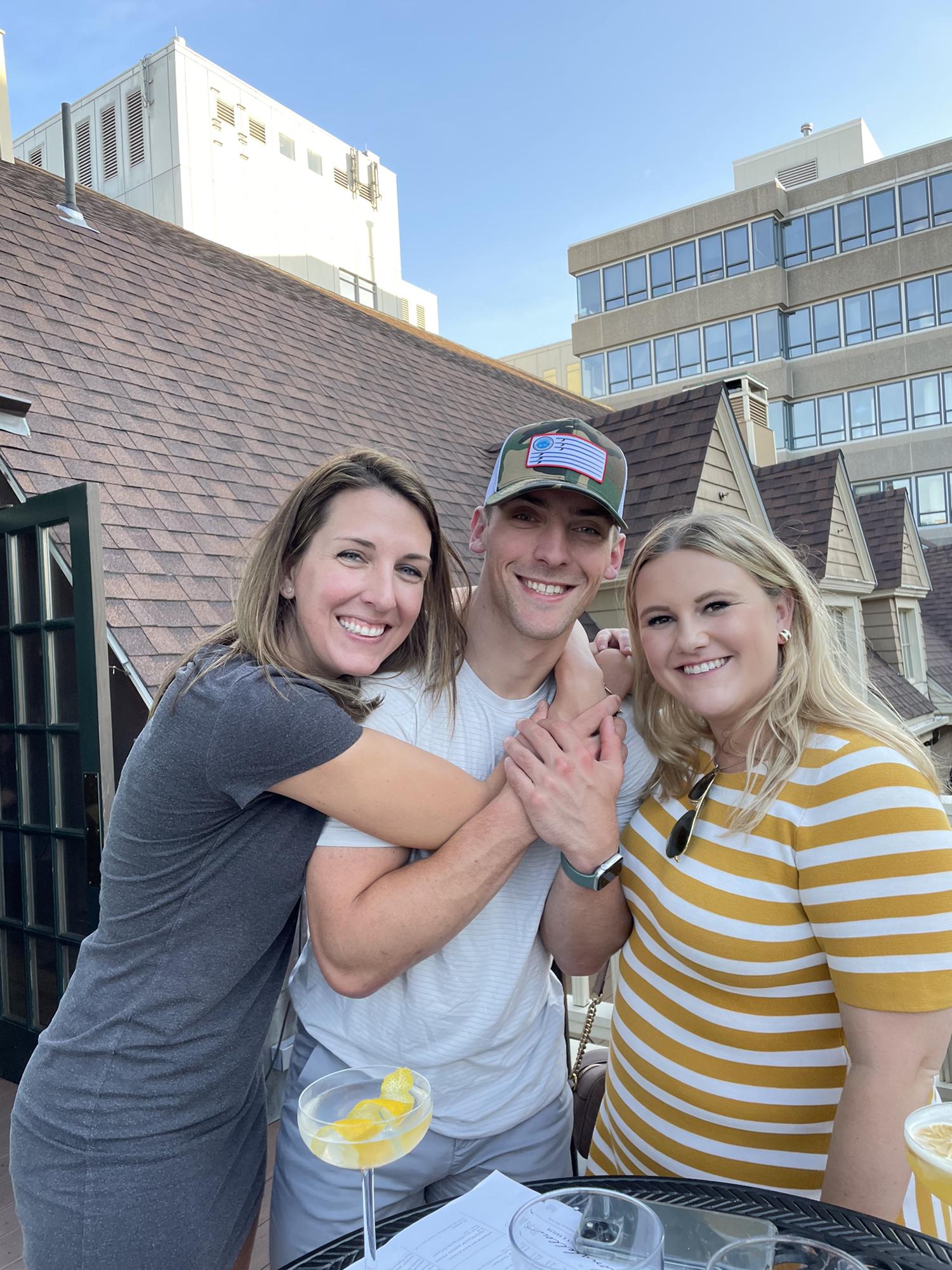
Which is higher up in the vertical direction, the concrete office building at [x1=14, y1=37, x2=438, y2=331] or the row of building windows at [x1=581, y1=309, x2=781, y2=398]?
the concrete office building at [x1=14, y1=37, x2=438, y2=331]

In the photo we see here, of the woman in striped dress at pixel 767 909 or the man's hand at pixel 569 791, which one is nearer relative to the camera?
the woman in striped dress at pixel 767 909

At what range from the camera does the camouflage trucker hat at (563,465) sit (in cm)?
194

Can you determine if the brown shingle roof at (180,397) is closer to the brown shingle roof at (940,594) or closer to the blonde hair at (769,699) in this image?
the blonde hair at (769,699)

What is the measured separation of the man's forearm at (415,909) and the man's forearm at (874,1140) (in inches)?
27.6

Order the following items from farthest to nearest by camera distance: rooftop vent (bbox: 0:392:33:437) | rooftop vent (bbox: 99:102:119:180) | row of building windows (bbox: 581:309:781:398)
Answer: row of building windows (bbox: 581:309:781:398) < rooftop vent (bbox: 99:102:119:180) < rooftop vent (bbox: 0:392:33:437)

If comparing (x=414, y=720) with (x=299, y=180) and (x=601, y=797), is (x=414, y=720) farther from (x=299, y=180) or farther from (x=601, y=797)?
(x=299, y=180)

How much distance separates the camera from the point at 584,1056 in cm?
242

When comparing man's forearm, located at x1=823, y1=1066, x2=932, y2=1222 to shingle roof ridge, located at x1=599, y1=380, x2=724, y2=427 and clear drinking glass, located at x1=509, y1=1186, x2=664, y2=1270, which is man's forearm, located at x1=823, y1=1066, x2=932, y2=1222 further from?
shingle roof ridge, located at x1=599, y1=380, x2=724, y2=427

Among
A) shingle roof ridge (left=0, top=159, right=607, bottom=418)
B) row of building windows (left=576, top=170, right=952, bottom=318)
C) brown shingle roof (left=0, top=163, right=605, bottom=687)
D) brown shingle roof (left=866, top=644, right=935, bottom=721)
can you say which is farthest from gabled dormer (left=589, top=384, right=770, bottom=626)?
row of building windows (left=576, top=170, right=952, bottom=318)

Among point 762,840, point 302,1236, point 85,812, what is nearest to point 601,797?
point 762,840

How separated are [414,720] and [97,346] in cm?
473

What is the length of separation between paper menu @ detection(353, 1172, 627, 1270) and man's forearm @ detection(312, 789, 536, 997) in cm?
39

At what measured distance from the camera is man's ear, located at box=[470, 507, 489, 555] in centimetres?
215

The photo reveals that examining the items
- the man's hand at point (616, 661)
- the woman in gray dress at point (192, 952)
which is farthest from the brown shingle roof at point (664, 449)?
the woman in gray dress at point (192, 952)
